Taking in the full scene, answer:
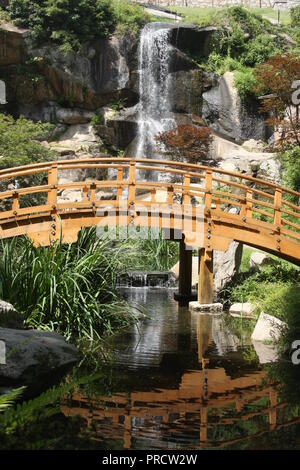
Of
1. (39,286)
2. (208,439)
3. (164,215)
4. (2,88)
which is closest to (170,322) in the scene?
(164,215)

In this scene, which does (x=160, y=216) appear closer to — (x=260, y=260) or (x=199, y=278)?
(x=199, y=278)

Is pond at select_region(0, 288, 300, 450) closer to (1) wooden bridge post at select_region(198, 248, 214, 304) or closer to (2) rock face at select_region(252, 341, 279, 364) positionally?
(2) rock face at select_region(252, 341, 279, 364)

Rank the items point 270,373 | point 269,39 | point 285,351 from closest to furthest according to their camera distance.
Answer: point 270,373, point 285,351, point 269,39

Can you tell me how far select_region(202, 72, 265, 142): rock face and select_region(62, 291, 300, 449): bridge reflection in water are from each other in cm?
1936

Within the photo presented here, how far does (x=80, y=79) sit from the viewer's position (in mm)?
26062

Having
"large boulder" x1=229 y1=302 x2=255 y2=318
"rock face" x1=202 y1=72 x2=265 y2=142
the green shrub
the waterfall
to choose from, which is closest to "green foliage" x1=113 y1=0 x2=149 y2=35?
the waterfall

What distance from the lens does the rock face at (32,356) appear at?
230 inches

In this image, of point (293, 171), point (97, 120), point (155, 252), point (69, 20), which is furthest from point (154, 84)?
point (155, 252)

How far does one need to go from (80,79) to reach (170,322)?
58.8 feet

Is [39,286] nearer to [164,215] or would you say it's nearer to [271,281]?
[164,215]

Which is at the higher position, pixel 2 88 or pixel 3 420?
pixel 2 88

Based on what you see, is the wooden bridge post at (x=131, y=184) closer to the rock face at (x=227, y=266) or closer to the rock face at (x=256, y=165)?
the rock face at (x=227, y=266)

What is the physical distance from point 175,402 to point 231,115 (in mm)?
21957

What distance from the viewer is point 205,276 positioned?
38.3 ft
